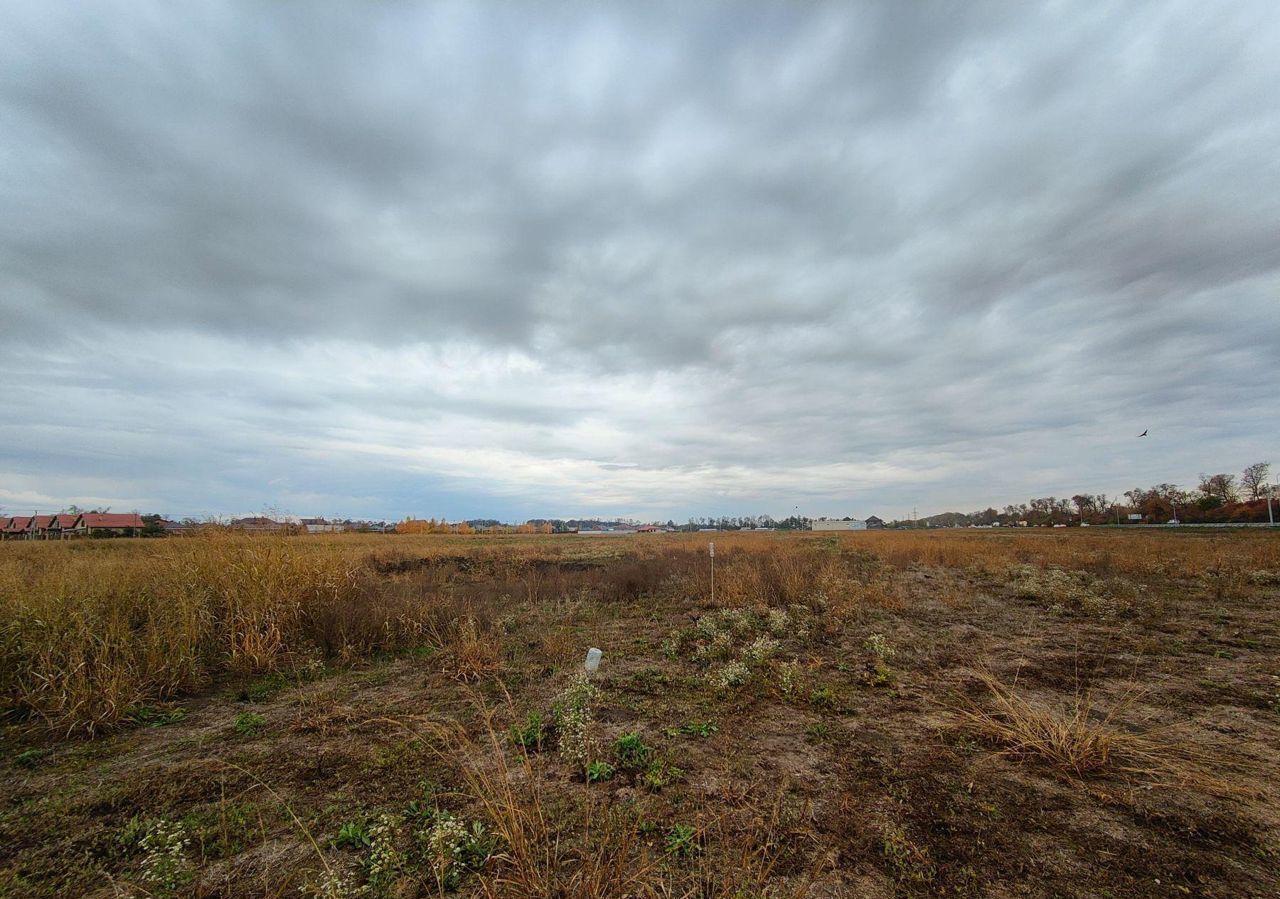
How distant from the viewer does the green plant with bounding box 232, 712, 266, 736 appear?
211 inches

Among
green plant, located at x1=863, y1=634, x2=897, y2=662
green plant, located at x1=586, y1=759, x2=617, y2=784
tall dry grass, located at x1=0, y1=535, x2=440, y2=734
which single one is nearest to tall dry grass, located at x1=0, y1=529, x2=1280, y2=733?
tall dry grass, located at x1=0, y1=535, x2=440, y2=734

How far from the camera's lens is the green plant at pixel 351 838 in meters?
3.40

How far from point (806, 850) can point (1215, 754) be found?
4179 mm

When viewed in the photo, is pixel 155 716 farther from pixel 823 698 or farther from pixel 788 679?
pixel 823 698

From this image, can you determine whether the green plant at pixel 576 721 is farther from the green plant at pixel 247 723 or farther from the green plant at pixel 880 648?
the green plant at pixel 880 648

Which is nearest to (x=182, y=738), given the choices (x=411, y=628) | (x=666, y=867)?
(x=411, y=628)

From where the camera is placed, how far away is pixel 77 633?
598 cm

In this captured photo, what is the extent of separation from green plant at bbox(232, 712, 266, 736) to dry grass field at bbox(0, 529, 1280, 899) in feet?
0.17

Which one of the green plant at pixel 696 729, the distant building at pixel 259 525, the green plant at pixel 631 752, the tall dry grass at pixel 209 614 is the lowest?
the green plant at pixel 696 729

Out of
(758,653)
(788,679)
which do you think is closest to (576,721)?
(788,679)

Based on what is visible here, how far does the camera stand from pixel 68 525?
2083 inches

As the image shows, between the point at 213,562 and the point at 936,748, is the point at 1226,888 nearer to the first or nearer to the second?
the point at 936,748

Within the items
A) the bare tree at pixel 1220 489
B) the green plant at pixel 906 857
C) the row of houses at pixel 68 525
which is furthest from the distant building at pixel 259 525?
the bare tree at pixel 1220 489

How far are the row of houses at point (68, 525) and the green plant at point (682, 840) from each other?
6281 centimetres
